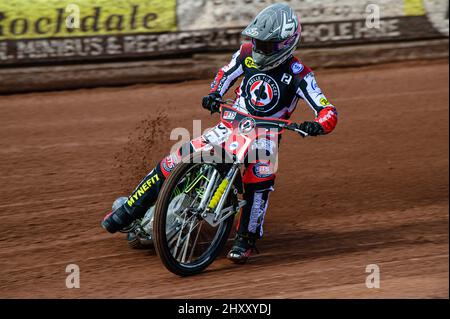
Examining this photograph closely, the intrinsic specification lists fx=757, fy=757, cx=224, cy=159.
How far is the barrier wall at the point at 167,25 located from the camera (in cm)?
1037

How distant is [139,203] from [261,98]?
1.23 meters

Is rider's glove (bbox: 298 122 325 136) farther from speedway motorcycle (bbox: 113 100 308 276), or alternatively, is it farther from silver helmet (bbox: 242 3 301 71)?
Answer: silver helmet (bbox: 242 3 301 71)

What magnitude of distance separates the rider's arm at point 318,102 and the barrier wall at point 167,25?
5442 mm

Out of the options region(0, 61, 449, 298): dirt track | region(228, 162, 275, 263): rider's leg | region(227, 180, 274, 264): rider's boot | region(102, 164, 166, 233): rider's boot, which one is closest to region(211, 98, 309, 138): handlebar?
region(228, 162, 275, 263): rider's leg

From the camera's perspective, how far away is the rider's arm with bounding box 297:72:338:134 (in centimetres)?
558

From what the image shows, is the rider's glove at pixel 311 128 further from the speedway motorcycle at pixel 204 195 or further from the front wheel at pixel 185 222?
the front wheel at pixel 185 222

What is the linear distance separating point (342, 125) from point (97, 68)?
3550 mm

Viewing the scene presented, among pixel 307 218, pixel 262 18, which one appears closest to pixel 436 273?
pixel 307 218

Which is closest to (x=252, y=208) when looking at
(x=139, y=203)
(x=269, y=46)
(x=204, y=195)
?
(x=204, y=195)

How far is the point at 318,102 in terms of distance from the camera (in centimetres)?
572

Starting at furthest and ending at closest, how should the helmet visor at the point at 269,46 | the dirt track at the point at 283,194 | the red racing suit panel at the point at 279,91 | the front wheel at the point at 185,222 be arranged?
the red racing suit panel at the point at 279,91 < the helmet visor at the point at 269,46 < the dirt track at the point at 283,194 < the front wheel at the point at 185,222

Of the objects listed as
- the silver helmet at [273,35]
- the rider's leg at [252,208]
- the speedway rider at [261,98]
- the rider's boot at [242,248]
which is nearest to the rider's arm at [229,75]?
the speedway rider at [261,98]

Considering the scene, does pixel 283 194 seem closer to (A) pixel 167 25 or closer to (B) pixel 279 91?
(B) pixel 279 91

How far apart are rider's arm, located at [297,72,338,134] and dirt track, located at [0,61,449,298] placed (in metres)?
1.17
